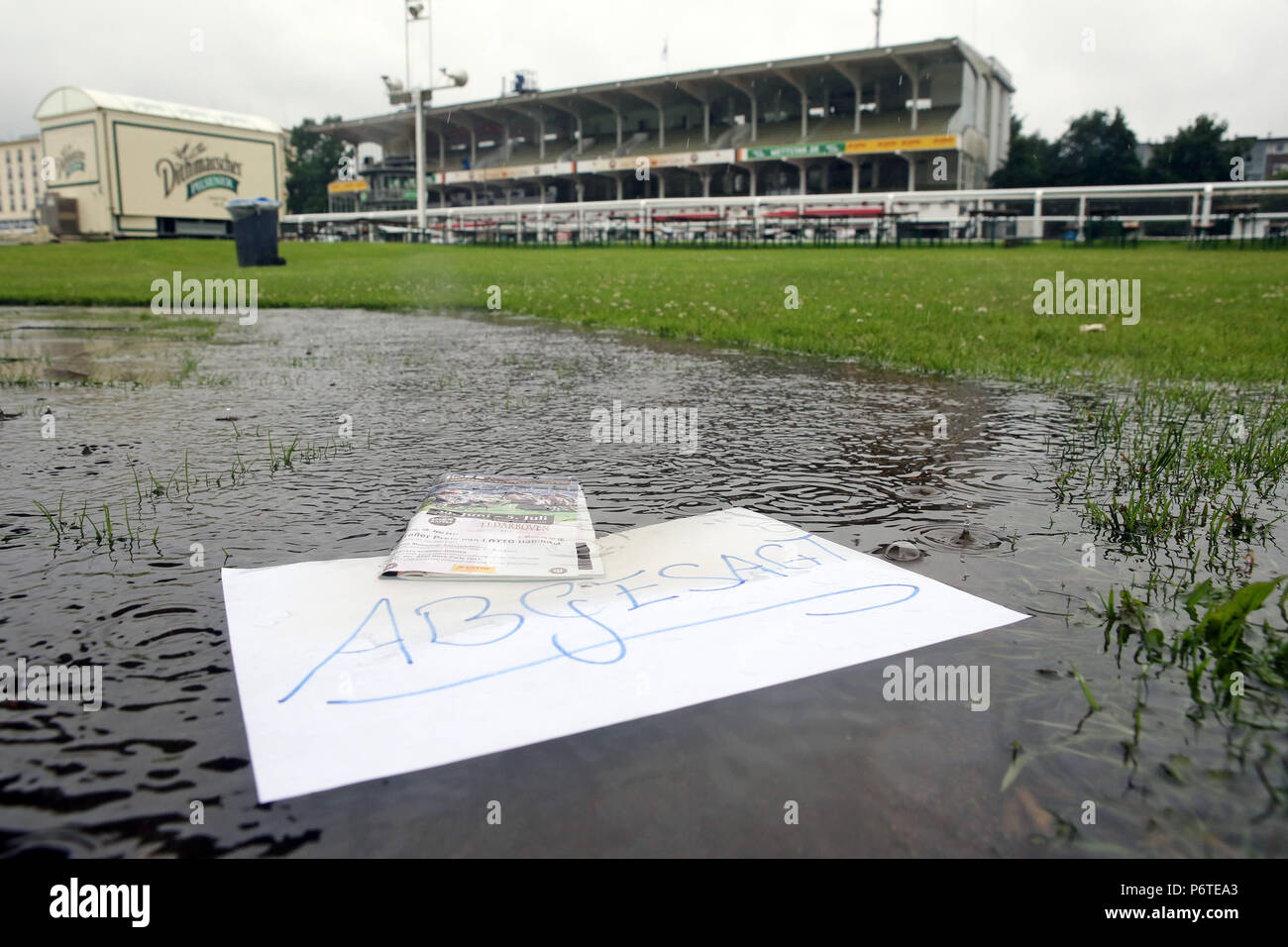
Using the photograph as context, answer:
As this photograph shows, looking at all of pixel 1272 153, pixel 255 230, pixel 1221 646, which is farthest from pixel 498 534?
pixel 1272 153

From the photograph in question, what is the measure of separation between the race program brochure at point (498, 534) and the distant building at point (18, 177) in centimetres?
8324

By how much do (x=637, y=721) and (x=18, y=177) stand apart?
97.0 metres

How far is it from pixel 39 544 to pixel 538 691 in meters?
1.43

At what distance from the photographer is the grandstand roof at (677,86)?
3941 centimetres

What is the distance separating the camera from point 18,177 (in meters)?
76.6

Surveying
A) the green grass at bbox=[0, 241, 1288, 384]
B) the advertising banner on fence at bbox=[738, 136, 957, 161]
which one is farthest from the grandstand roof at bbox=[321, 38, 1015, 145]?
the green grass at bbox=[0, 241, 1288, 384]

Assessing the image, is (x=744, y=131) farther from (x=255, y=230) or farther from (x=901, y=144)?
(x=255, y=230)

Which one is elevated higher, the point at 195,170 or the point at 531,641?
the point at 195,170

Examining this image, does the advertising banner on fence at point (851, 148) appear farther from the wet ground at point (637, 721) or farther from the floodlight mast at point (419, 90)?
the wet ground at point (637, 721)

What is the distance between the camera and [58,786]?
117 cm

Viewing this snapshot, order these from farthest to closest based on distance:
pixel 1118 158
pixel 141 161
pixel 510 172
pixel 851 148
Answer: pixel 510 172
pixel 1118 158
pixel 851 148
pixel 141 161

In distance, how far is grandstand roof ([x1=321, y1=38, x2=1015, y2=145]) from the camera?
3941 centimetres

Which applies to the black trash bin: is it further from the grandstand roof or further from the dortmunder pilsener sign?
the grandstand roof

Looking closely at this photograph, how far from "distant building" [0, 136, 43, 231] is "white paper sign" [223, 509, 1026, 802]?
3298 inches
